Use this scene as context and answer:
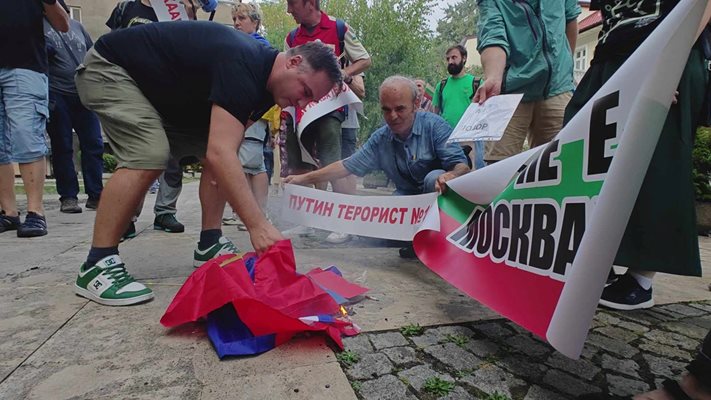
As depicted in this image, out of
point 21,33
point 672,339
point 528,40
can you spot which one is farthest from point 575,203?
point 21,33

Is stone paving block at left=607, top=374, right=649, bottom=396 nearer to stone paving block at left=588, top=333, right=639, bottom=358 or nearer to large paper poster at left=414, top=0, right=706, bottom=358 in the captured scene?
stone paving block at left=588, top=333, right=639, bottom=358

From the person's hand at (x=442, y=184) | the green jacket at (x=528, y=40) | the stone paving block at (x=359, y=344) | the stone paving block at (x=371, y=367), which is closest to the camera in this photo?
the stone paving block at (x=371, y=367)

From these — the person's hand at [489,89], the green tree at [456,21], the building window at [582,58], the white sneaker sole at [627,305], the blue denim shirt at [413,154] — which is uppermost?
the green tree at [456,21]

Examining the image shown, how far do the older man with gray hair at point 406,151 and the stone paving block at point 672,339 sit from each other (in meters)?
1.17

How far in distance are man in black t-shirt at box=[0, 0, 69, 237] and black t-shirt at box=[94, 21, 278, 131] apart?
4.87 ft

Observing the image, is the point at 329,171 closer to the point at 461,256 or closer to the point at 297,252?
the point at 297,252

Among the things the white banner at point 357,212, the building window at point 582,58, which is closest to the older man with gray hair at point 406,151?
the white banner at point 357,212

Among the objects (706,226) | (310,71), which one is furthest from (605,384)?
(706,226)

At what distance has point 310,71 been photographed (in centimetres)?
174

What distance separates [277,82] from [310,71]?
150 millimetres

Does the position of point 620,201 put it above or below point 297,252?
above

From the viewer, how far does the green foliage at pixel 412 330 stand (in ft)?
4.84

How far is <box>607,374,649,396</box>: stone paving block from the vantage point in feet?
3.80

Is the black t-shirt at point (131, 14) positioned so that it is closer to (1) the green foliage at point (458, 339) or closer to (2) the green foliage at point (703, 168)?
(1) the green foliage at point (458, 339)
